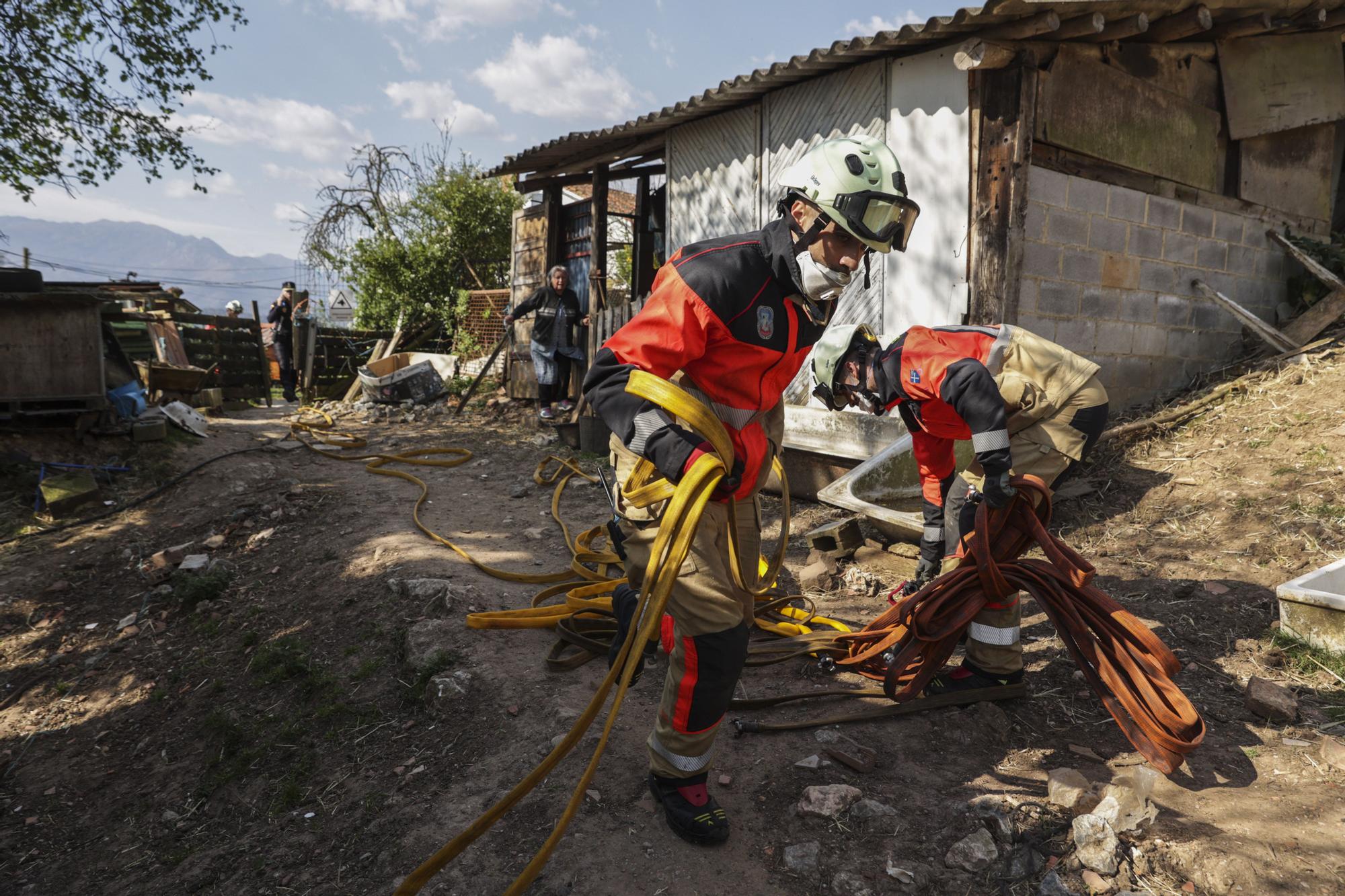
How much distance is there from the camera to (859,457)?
6.24 m

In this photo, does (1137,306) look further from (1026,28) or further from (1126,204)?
(1026,28)

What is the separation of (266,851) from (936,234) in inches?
223

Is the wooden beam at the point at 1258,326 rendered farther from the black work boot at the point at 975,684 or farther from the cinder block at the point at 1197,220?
the black work boot at the point at 975,684

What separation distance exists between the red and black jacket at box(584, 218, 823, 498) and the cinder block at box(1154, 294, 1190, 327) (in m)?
5.64

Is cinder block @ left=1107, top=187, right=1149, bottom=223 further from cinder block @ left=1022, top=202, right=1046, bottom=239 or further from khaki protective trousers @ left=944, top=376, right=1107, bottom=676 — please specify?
khaki protective trousers @ left=944, top=376, right=1107, bottom=676

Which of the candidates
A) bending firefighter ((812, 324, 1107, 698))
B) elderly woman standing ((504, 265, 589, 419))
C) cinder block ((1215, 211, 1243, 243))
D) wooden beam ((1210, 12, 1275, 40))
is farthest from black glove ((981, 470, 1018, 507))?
elderly woman standing ((504, 265, 589, 419))

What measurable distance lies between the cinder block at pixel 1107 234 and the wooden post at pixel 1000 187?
3.06ft

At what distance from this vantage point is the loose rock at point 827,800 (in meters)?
2.40

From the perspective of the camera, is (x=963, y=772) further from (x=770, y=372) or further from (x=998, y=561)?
(x=770, y=372)

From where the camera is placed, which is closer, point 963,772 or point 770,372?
point 770,372

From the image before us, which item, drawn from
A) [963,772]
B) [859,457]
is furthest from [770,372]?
[859,457]

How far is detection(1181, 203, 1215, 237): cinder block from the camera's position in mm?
6785

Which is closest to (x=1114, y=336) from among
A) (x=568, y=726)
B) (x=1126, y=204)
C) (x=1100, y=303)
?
(x=1100, y=303)

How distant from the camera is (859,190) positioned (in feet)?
7.72
